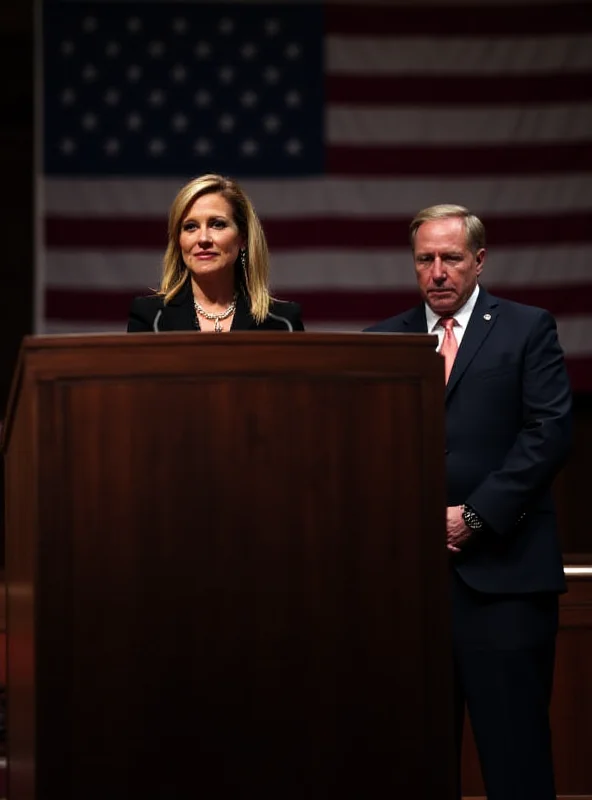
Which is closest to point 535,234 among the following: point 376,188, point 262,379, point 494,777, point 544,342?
point 376,188

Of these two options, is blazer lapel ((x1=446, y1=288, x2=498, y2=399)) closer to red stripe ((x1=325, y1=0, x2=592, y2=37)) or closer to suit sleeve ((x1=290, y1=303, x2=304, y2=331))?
Answer: suit sleeve ((x1=290, y1=303, x2=304, y2=331))

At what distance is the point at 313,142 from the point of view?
19.9ft

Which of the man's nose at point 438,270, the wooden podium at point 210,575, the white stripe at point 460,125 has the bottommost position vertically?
the wooden podium at point 210,575

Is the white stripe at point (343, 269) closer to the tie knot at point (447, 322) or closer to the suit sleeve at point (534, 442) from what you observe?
the tie knot at point (447, 322)

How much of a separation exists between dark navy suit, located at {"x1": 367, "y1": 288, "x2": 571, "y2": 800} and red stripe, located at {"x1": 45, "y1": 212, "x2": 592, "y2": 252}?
118 inches

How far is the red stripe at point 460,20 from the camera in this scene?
6.04 metres

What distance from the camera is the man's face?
125 inches

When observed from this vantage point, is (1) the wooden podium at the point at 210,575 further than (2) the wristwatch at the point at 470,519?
No

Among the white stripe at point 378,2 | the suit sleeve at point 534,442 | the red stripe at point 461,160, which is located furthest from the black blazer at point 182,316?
the white stripe at point 378,2

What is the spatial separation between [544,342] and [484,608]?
60 cm

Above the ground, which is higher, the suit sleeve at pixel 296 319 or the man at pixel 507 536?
the suit sleeve at pixel 296 319

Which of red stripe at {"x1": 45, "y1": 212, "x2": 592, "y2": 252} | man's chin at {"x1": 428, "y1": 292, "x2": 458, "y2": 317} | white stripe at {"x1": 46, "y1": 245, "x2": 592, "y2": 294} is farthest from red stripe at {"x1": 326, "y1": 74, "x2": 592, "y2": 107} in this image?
man's chin at {"x1": 428, "y1": 292, "x2": 458, "y2": 317}

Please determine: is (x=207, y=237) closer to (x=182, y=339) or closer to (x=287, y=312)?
(x=287, y=312)

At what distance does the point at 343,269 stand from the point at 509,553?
318cm
